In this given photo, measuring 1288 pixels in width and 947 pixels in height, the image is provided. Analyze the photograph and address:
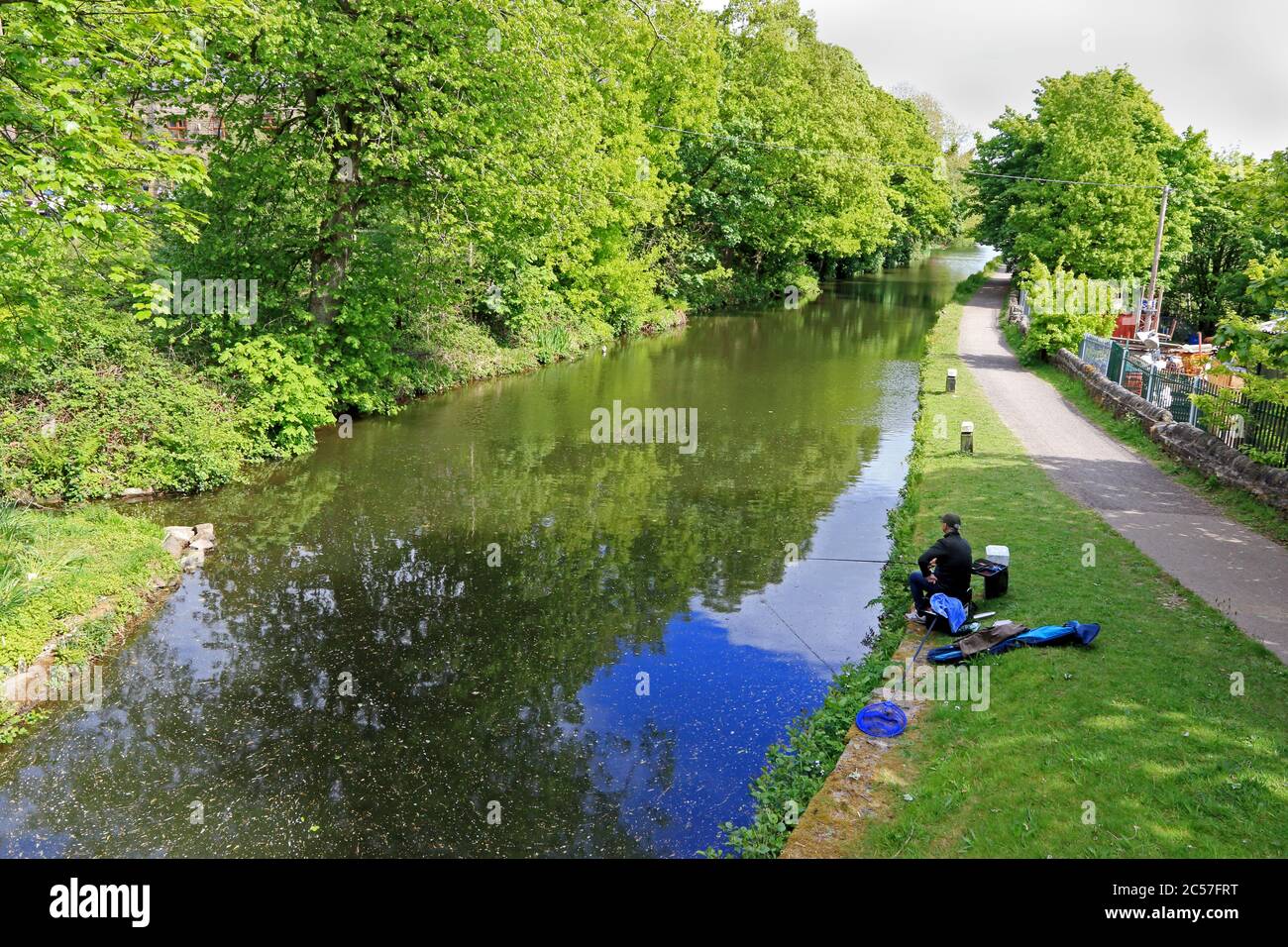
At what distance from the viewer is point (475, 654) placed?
11.0 meters

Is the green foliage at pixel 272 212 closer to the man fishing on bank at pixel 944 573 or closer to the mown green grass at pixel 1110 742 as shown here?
the man fishing on bank at pixel 944 573

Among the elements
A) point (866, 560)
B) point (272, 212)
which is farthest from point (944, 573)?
point (272, 212)

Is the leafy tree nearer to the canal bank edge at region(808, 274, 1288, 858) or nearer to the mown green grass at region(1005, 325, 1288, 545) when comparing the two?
the canal bank edge at region(808, 274, 1288, 858)

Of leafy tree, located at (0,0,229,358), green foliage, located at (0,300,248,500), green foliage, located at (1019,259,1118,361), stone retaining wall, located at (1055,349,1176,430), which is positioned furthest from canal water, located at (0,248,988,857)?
green foliage, located at (1019,259,1118,361)

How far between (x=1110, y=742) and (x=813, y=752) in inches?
105

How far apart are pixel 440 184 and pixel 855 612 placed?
13273 millimetres

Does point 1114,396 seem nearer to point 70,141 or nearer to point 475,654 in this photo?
point 475,654

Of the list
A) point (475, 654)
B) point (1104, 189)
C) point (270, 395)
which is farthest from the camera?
point (1104, 189)

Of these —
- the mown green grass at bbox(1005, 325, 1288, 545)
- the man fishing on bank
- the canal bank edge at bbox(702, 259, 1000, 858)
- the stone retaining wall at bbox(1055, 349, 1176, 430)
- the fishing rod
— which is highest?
the stone retaining wall at bbox(1055, 349, 1176, 430)

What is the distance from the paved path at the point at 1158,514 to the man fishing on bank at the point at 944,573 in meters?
3.07

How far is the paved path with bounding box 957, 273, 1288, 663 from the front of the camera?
36.2 feet

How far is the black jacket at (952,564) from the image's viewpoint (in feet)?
35.7

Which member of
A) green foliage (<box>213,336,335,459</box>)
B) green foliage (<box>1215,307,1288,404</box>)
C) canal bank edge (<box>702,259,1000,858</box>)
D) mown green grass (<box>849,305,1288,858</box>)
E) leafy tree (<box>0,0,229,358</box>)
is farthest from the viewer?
green foliage (<box>213,336,335,459</box>)
